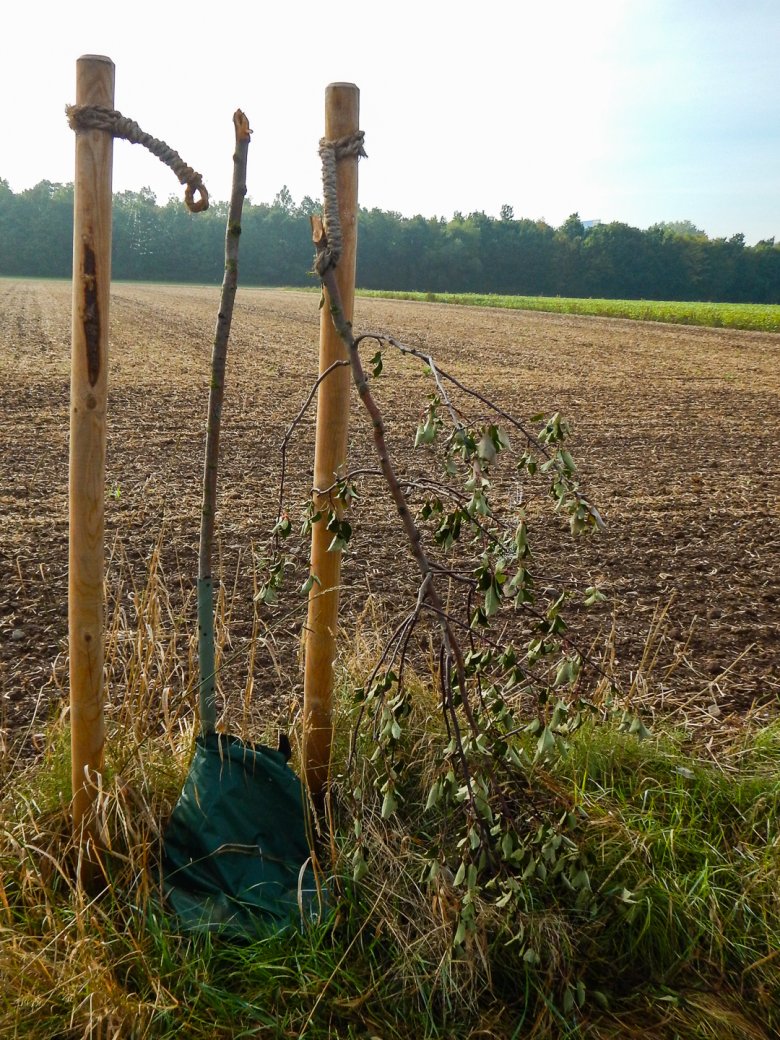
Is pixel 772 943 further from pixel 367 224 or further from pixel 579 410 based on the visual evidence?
pixel 367 224

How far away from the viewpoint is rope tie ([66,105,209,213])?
2127mm

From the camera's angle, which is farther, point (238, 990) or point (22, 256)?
point (22, 256)

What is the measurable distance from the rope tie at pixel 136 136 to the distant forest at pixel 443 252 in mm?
73955

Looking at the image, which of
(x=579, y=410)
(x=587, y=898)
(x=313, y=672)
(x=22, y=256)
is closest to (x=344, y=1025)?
(x=587, y=898)

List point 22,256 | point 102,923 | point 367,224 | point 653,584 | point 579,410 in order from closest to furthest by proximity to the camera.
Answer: point 102,923, point 653,584, point 579,410, point 22,256, point 367,224

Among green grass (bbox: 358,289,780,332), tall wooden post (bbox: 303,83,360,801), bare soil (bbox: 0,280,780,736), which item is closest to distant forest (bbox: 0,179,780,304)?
green grass (bbox: 358,289,780,332)

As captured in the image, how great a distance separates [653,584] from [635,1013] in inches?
154

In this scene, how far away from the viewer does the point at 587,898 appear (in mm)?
2311

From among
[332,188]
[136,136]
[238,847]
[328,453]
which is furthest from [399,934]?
[136,136]

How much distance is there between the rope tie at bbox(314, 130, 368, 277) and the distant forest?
73.9 meters

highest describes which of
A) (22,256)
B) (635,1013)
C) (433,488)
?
(22,256)

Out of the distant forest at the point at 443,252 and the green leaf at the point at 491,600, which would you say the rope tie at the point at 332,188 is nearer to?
the green leaf at the point at 491,600

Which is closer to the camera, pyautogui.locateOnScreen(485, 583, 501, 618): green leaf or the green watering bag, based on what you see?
pyautogui.locateOnScreen(485, 583, 501, 618): green leaf

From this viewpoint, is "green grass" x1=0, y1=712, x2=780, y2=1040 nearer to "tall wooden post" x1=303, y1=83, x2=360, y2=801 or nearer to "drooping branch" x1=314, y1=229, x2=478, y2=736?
"tall wooden post" x1=303, y1=83, x2=360, y2=801
